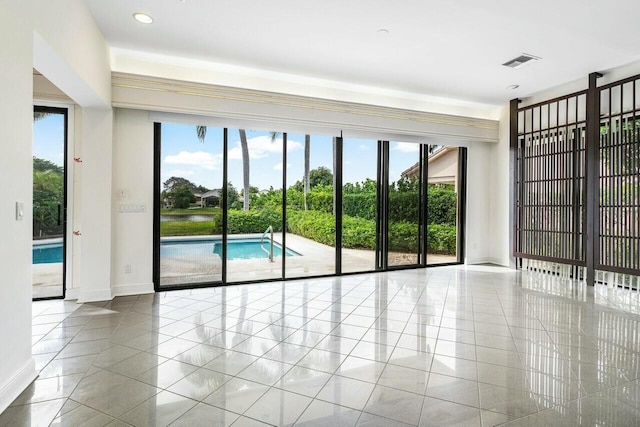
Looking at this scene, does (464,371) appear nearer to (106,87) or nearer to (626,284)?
(626,284)

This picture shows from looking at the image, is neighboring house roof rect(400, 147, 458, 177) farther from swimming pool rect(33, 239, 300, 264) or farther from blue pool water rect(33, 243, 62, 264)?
blue pool water rect(33, 243, 62, 264)

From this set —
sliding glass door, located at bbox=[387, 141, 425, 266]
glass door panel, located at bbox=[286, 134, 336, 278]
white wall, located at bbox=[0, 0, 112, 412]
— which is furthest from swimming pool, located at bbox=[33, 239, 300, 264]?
white wall, located at bbox=[0, 0, 112, 412]

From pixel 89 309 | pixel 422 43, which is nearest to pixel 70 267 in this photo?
pixel 89 309

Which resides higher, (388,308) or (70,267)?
(70,267)

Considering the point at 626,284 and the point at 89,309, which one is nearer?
the point at 89,309

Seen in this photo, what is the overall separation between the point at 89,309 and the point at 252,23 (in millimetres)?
3835

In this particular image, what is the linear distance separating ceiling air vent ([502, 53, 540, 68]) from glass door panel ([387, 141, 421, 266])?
2.20 meters

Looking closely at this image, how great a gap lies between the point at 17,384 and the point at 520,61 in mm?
6465

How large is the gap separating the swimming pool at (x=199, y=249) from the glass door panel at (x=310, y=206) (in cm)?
31

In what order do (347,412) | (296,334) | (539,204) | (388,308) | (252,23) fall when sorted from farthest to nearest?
(539,204) < (388,308) < (252,23) < (296,334) < (347,412)

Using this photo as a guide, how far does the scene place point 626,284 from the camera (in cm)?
537

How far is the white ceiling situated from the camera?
12.4ft

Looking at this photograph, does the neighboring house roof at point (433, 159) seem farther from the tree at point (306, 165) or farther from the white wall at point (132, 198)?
the white wall at point (132, 198)

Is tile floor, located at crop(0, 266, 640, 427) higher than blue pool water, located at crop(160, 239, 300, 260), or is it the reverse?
blue pool water, located at crop(160, 239, 300, 260)
